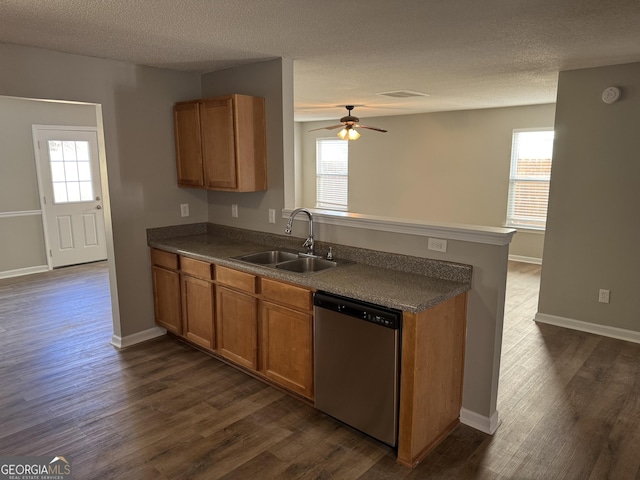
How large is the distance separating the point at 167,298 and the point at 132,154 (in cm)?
129

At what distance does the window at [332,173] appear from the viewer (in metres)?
9.26

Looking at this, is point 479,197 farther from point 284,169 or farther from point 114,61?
point 114,61

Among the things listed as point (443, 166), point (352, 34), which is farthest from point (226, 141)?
point (443, 166)

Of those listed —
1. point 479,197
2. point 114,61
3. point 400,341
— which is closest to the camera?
point 400,341

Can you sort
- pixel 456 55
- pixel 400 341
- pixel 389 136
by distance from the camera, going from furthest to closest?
pixel 389 136, pixel 456 55, pixel 400 341

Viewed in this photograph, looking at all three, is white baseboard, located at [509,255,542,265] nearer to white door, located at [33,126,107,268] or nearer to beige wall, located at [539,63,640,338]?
beige wall, located at [539,63,640,338]

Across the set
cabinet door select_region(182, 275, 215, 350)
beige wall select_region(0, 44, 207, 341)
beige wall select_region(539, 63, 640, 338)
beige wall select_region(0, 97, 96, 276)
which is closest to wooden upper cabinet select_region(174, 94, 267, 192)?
beige wall select_region(0, 44, 207, 341)

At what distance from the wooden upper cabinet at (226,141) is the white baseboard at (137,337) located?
1413 mm

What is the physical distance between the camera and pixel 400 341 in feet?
7.57

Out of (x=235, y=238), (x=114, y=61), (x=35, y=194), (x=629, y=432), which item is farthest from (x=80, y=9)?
(x=35, y=194)

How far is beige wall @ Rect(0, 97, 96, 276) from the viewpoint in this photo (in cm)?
601

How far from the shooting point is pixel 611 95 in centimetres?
379

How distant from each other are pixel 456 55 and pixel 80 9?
8.22 feet

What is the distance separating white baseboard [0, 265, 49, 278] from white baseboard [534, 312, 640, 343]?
6.57 metres
